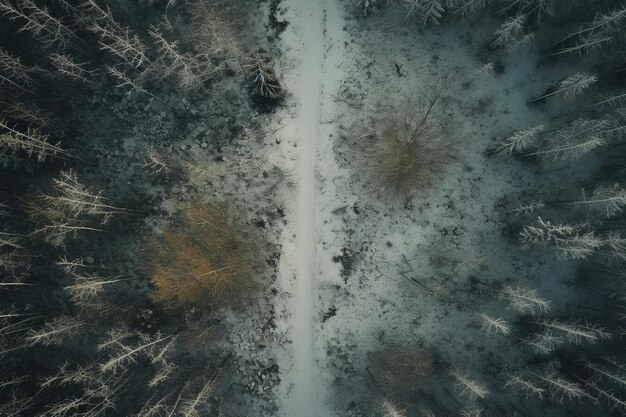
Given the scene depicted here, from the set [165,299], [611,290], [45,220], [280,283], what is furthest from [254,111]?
[611,290]

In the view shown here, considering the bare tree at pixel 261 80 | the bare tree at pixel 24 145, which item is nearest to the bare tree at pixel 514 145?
the bare tree at pixel 261 80

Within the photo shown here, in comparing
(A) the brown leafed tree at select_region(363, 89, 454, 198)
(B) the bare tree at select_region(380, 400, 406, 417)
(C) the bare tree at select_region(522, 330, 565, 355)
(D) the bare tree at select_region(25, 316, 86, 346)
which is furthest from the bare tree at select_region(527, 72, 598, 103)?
(D) the bare tree at select_region(25, 316, 86, 346)

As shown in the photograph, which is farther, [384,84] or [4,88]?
[384,84]

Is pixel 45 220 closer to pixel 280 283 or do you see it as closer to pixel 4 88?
pixel 4 88

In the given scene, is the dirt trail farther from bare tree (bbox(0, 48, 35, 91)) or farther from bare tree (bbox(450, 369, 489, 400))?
bare tree (bbox(0, 48, 35, 91))

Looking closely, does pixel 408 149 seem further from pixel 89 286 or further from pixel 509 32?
pixel 89 286

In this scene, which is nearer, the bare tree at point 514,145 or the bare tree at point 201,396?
the bare tree at point 201,396

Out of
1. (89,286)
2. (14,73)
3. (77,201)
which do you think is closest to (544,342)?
(89,286)

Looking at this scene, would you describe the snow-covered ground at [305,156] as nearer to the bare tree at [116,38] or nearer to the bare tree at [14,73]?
the bare tree at [116,38]
